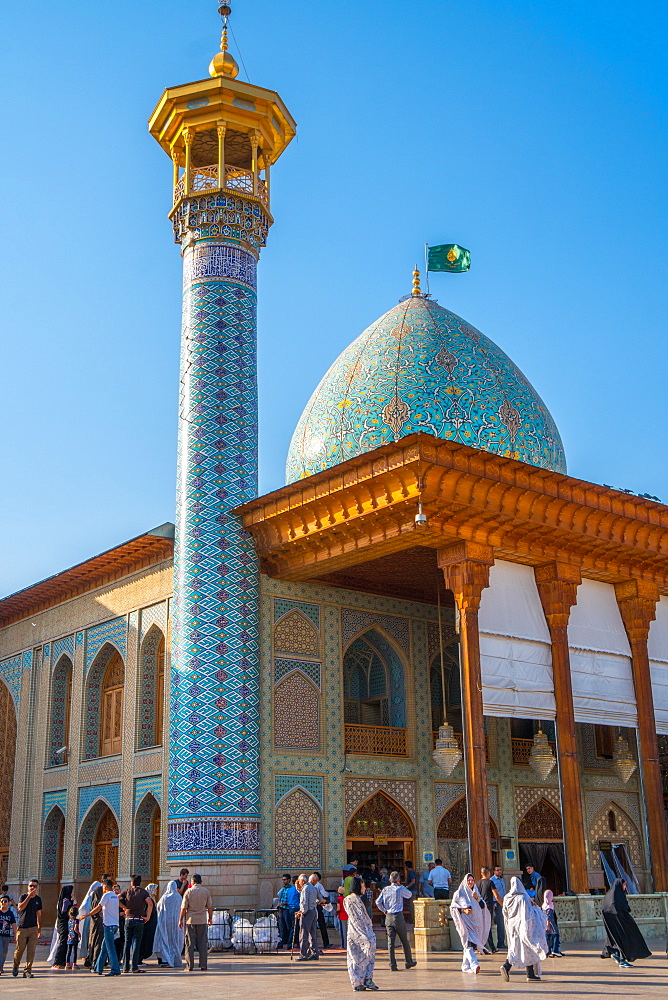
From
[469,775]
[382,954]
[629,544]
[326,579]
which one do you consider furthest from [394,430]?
[382,954]

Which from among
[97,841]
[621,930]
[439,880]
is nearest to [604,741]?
[439,880]

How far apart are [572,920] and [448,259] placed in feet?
36.3

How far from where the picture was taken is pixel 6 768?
71.9 ft

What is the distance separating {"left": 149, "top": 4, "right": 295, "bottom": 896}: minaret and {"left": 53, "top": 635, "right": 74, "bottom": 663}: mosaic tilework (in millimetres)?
4931

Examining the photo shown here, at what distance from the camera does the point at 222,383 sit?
55.9 ft

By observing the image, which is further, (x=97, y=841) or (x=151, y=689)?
(x=97, y=841)

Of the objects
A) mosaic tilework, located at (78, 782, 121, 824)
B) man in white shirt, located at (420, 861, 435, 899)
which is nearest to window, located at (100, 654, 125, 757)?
mosaic tilework, located at (78, 782, 121, 824)

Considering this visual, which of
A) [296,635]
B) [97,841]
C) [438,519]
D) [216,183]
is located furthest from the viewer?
[97,841]

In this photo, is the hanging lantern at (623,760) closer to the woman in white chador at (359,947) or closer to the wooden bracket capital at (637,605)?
the wooden bracket capital at (637,605)

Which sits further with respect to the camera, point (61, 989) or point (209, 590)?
point (209, 590)

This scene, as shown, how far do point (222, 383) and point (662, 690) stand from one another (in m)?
8.37

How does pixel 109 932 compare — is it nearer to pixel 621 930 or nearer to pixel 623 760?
pixel 621 930

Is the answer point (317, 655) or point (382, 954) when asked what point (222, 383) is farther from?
point (382, 954)

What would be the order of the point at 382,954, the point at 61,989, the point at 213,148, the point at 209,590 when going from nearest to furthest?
the point at 61,989, the point at 382,954, the point at 209,590, the point at 213,148
